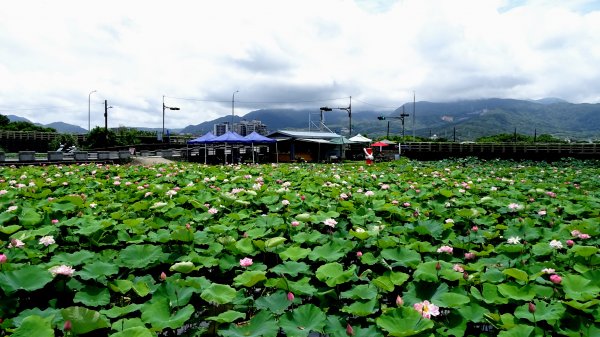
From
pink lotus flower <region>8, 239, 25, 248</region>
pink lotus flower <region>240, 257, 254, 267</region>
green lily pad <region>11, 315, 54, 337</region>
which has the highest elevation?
pink lotus flower <region>8, 239, 25, 248</region>

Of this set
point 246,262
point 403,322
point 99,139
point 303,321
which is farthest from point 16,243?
point 99,139

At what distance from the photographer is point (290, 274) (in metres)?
2.52

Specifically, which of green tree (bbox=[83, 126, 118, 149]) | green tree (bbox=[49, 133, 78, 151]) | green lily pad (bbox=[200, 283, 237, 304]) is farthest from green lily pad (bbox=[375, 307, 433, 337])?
green tree (bbox=[49, 133, 78, 151])

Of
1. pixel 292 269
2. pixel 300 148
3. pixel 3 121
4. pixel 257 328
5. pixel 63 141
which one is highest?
pixel 3 121

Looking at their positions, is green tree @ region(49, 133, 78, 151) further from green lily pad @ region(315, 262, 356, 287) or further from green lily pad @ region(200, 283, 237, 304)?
green lily pad @ region(315, 262, 356, 287)

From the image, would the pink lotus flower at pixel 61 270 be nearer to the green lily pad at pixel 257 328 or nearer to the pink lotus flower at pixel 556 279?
the green lily pad at pixel 257 328

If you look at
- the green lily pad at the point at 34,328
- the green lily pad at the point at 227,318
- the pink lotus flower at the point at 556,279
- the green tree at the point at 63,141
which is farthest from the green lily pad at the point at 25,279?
the green tree at the point at 63,141

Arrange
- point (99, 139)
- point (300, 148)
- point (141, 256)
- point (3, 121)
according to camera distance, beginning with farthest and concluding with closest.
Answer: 1. point (3, 121)
2. point (99, 139)
3. point (300, 148)
4. point (141, 256)

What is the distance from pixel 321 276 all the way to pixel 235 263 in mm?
698

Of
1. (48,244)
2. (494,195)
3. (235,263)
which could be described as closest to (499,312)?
(235,263)

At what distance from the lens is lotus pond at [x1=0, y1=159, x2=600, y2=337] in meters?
1.96

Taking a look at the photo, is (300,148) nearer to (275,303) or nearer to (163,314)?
(275,303)

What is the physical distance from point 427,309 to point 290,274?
88cm

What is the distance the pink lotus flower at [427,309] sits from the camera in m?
2.01
